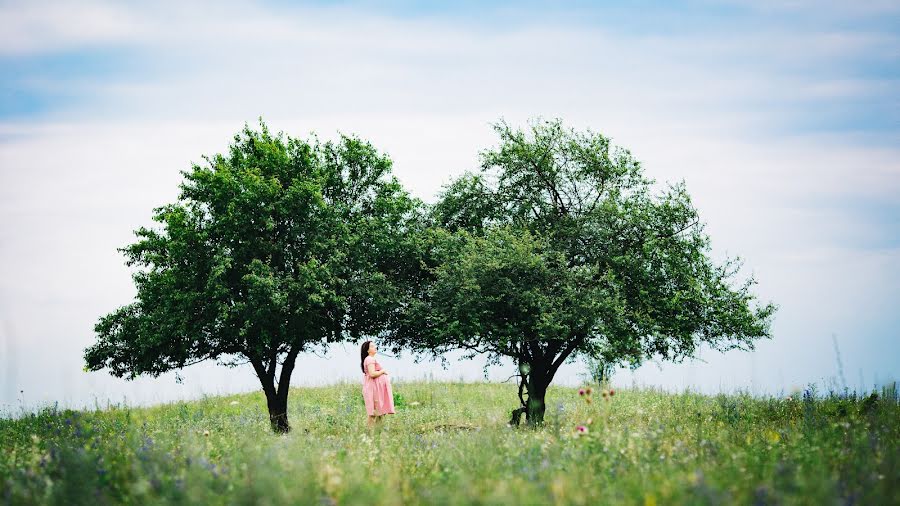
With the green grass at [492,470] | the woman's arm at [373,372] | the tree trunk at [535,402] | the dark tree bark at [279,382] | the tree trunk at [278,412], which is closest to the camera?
the green grass at [492,470]

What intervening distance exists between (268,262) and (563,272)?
8.77 meters

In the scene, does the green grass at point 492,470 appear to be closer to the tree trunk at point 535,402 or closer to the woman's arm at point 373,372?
the woman's arm at point 373,372

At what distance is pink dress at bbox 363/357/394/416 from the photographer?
21750mm

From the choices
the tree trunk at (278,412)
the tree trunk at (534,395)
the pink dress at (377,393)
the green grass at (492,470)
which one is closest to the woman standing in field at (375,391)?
the pink dress at (377,393)

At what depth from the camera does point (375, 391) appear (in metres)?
21.8

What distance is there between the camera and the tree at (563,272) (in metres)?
21.5

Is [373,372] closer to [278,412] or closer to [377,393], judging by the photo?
[377,393]

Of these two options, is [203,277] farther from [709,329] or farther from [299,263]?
[709,329]

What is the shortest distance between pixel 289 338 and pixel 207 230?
4.14 meters

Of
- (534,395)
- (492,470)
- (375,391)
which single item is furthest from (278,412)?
(492,470)

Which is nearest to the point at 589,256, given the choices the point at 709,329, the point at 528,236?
the point at 528,236

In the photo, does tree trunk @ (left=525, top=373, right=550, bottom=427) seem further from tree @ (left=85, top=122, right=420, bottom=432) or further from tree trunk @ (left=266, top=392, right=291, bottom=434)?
tree trunk @ (left=266, top=392, right=291, bottom=434)

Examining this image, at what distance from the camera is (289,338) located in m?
23.0

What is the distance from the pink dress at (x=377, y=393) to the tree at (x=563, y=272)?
6.88 feet
